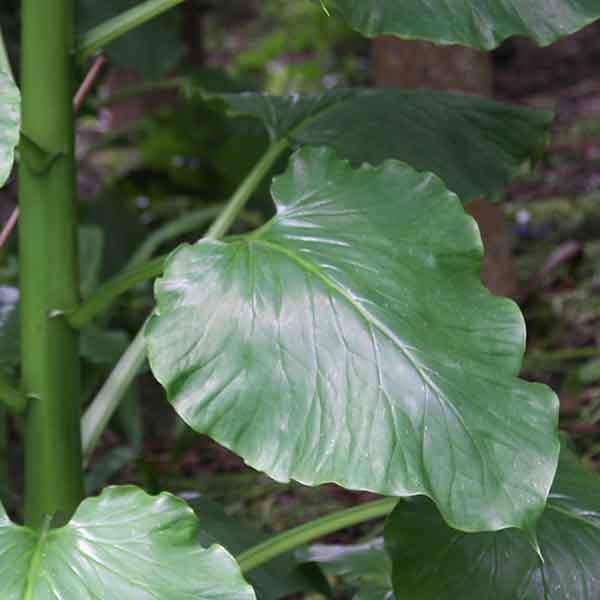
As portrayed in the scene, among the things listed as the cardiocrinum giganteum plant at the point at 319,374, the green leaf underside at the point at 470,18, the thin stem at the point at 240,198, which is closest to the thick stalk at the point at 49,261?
the cardiocrinum giganteum plant at the point at 319,374

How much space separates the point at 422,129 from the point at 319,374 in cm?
54

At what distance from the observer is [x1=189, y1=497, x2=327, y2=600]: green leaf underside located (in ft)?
3.68

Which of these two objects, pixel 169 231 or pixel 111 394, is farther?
pixel 169 231

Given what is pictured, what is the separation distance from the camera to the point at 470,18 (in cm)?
91

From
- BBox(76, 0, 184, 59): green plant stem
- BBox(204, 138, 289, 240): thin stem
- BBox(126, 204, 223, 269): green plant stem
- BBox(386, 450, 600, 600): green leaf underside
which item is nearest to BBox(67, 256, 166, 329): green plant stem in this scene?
BBox(204, 138, 289, 240): thin stem

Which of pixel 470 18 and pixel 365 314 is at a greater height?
pixel 470 18

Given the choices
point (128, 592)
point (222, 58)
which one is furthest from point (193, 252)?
point (222, 58)

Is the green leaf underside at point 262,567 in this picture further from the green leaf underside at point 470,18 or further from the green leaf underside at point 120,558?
the green leaf underside at point 470,18

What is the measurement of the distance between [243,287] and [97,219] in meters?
1.97

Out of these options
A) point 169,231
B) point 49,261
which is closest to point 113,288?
point 49,261

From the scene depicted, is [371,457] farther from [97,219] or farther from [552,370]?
[97,219]

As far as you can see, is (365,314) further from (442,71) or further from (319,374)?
(442,71)

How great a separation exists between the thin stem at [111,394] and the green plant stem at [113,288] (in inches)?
3.7

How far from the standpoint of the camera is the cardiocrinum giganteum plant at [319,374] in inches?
29.3
